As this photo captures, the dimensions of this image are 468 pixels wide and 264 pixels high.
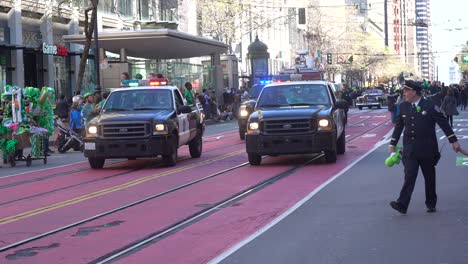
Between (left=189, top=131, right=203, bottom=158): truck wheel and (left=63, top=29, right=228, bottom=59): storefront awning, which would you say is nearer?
(left=189, top=131, right=203, bottom=158): truck wheel

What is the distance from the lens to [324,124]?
55.2 feet

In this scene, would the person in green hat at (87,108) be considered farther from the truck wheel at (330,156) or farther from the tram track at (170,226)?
the truck wheel at (330,156)

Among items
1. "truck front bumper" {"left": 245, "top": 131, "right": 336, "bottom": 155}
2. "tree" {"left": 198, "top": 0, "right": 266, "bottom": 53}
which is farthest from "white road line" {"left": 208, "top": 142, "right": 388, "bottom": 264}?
"tree" {"left": 198, "top": 0, "right": 266, "bottom": 53}

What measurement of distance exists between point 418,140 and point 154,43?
2945 centimetres

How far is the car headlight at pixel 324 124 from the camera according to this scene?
1678cm

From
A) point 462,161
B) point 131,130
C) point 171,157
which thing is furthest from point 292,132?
point 462,161

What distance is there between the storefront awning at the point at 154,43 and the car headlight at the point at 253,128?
18.6 metres

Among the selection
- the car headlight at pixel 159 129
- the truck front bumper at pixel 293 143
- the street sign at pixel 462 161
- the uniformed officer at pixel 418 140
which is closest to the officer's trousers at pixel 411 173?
the uniformed officer at pixel 418 140

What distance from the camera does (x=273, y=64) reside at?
92.4 m

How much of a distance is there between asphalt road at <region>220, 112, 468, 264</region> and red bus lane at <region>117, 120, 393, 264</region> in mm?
269

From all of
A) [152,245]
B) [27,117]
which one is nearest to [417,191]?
[152,245]

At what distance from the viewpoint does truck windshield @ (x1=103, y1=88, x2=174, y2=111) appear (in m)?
18.5

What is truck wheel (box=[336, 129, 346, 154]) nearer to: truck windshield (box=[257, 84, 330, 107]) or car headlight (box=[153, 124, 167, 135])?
truck windshield (box=[257, 84, 330, 107])

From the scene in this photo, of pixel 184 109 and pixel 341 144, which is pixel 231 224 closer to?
pixel 184 109
